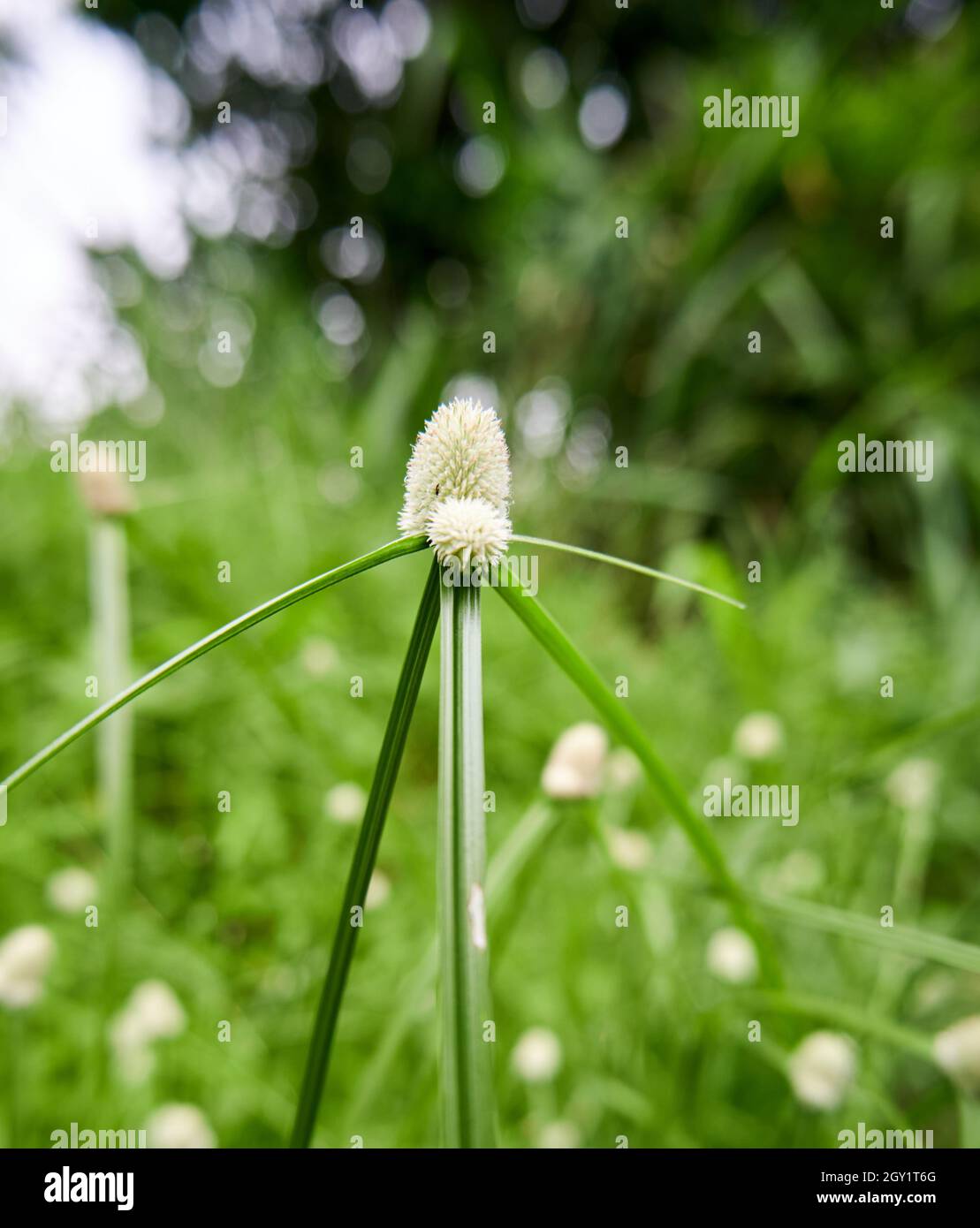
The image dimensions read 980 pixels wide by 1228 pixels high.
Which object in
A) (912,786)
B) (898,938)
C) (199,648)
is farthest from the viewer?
(912,786)

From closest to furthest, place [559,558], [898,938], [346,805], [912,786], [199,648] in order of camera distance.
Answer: [199,648], [898,938], [346,805], [912,786], [559,558]

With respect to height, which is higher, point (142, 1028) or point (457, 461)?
point (457, 461)

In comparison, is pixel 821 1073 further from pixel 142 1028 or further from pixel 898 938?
pixel 142 1028

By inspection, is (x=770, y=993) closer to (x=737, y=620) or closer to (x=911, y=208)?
(x=737, y=620)

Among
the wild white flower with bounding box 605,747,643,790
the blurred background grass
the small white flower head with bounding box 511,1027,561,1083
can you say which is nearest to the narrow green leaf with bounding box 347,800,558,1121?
the blurred background grass

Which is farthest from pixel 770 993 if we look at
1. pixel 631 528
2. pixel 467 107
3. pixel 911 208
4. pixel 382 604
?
pixel 467 107

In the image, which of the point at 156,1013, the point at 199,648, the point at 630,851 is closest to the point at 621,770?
the point at 630,851

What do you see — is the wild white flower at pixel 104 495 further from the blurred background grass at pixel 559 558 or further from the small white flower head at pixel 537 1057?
the small white flower head at pixel 537 1057
